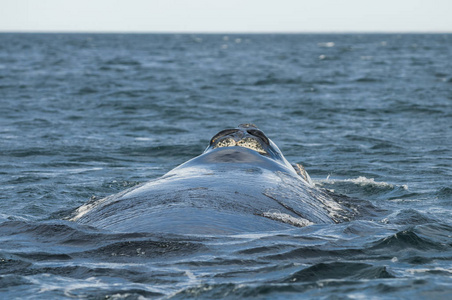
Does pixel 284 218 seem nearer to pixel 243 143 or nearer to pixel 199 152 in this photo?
pixel 243 143

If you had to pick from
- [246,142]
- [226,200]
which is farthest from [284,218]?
[246,142]

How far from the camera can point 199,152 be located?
19969 mm

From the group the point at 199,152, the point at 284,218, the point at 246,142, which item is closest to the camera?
the point at 284,218

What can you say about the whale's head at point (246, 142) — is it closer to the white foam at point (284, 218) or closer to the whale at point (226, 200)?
the whale at point (226, 200)

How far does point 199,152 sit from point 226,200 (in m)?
11.6

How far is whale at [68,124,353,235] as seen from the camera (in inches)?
303

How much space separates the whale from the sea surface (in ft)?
1.26

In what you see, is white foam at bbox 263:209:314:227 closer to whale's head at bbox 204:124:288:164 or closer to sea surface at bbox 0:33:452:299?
sea surface at bbox 0:33:452:299

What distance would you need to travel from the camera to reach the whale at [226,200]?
7695 mm

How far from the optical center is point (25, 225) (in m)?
8.33

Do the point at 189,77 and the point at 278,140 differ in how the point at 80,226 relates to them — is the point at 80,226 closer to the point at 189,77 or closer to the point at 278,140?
the point at 278,140

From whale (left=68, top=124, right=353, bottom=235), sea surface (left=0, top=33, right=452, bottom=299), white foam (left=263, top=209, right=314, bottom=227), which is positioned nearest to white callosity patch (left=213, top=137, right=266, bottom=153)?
whale (left=68, top=124, right=353, bottom=235)

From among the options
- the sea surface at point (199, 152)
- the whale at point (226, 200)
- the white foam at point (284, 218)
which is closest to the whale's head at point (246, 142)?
the whale at point (226, 200)

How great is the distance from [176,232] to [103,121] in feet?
64.2
